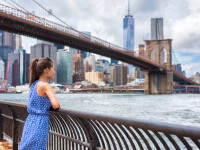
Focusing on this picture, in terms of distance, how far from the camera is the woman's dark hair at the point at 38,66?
7.13ft

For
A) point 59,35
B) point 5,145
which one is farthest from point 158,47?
point 5,145

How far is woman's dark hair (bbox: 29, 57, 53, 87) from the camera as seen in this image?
2174mm

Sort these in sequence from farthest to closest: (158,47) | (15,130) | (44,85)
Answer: (158,47) → (15,130) → (44,85)

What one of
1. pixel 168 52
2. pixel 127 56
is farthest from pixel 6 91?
pixel 127 56

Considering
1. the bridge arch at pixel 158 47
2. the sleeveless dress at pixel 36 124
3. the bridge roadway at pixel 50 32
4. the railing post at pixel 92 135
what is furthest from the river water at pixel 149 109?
the bridge arch at pixel 158 47

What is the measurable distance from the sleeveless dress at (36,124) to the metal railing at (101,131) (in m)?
0.24

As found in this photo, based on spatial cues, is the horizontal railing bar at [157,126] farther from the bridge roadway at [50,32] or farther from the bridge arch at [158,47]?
the bridge arch at [158,47]

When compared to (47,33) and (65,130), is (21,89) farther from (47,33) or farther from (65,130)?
(65,130)

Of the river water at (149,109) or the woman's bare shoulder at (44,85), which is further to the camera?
the river water at (149,109)

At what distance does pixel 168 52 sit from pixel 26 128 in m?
67.0

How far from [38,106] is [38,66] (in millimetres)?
312

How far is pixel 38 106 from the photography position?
2166 millimetres

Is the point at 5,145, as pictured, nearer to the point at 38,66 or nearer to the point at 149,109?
the point at 38,66

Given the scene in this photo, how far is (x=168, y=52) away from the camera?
66.8 meters
